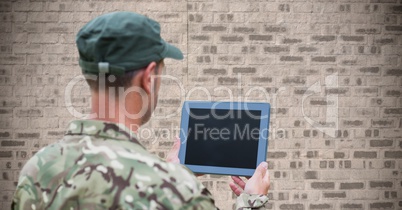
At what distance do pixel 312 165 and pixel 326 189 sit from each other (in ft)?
0.78

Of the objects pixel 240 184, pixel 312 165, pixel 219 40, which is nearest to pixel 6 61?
pixel 219 40

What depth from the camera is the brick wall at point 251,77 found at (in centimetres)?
492

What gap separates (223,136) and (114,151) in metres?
0.96

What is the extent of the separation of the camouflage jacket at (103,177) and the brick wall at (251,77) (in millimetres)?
3721

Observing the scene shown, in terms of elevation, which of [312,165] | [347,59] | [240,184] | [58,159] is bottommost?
[312,165]

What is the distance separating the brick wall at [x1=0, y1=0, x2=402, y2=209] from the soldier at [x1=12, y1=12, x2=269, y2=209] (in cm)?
366

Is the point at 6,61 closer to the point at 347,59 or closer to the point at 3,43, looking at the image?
the point at 3,43

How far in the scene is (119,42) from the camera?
1197mm

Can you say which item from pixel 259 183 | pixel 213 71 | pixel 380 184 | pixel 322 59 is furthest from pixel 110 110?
pixel 380 184

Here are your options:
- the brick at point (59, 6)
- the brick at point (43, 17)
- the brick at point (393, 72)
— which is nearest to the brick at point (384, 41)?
the brick at point (393, 72)

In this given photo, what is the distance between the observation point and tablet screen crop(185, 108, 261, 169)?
1.99m

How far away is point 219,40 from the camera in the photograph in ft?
16.1

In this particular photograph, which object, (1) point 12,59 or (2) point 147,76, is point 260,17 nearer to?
(1) point 12,59

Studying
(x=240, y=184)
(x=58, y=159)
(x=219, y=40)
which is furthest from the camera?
(x=219, y=40)
